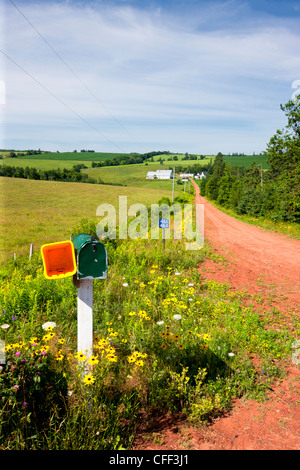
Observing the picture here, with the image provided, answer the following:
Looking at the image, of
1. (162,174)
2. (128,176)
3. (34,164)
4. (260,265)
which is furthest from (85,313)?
(34,164)

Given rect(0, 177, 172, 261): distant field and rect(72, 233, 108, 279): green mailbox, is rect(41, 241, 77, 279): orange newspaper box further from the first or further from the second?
rect(0, 177, 172, 261): distant field

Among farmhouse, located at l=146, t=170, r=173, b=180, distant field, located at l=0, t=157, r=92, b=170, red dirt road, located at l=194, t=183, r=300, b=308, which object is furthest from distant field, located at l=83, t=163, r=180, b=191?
red dirt road, located at l=194, t=183, r=300, b=308

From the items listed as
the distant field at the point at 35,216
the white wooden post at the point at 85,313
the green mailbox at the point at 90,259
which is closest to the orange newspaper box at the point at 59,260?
Answer: the green mailbox at the point at 90,259

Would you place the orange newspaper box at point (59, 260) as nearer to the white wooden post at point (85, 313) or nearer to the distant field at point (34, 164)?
the white wooden post at point (85, 313)

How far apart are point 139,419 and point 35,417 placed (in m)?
1.05

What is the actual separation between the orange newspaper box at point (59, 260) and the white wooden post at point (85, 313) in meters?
0.22

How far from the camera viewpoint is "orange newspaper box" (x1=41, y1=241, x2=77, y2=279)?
7.19 feet

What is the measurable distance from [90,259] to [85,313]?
0.56 m

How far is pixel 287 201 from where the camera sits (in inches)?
724

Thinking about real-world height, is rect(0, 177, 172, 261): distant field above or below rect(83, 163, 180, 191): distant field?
below

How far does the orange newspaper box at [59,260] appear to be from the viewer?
7.19 ft

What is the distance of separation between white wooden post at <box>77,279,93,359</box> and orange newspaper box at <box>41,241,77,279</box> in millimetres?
224
